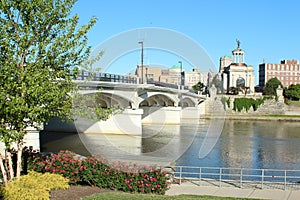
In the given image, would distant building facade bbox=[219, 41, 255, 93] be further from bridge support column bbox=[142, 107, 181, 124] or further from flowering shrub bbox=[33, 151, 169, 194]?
flowering shrub bbox=[33, 151, 169, 194]

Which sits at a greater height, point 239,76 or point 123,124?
point 239,76

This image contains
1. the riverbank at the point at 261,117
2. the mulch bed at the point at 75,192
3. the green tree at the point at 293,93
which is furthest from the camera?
the green tree at the point at 293,93

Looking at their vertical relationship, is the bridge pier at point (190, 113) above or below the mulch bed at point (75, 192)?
above

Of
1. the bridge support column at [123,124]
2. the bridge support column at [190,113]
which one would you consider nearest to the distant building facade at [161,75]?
the bridge support column at [123,124]

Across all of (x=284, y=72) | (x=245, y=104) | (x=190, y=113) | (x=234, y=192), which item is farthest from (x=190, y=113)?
(x=284, y=72)

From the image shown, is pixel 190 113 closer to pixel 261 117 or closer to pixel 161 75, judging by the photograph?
pixel 161 75

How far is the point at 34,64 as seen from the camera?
10930 mm

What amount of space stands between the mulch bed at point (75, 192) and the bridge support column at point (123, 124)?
33014 mm

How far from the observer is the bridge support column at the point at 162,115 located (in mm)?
64938

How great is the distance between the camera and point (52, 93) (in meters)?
10.5

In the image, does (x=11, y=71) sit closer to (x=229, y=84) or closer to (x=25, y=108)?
(x=25, y=108)

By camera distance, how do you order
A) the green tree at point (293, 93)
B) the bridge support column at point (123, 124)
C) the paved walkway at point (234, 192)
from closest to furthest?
the paved walkway at point (234, 192), the bridge support column at point (123, 124), the green tree at point (293, 93)

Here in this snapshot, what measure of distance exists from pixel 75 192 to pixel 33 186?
143 centimetres

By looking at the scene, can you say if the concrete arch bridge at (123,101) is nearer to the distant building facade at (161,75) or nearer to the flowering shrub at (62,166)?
the distant building facade at (161,75)
